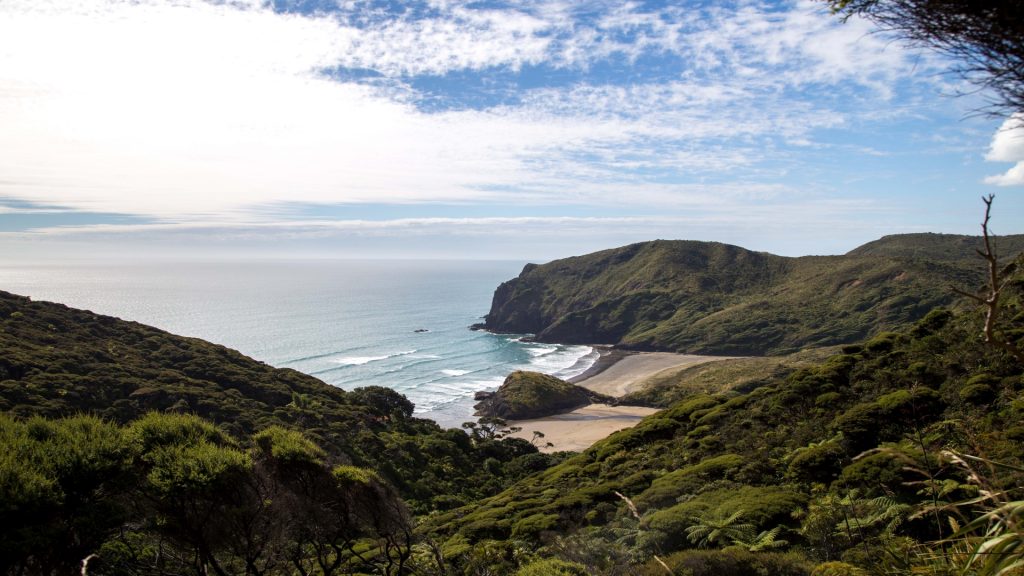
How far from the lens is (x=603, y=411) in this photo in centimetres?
6506

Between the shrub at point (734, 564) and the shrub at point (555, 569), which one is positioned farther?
the shrub at point (555, 569)

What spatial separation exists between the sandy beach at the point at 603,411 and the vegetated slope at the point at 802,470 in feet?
80.4

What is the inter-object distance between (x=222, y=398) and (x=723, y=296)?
11386 centimetres

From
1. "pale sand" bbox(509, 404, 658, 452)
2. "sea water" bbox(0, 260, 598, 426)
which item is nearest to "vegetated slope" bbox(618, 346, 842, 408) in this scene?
"pale sand" bbox(509, 404, 658, 452)

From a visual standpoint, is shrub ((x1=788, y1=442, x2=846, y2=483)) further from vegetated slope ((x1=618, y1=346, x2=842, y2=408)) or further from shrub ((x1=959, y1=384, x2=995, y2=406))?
vegetated slope ((x1=618, y1=346, x2=842, y2=408))

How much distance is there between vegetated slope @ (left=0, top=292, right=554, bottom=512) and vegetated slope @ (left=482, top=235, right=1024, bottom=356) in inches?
2748

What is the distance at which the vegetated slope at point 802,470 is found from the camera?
32.5 feet

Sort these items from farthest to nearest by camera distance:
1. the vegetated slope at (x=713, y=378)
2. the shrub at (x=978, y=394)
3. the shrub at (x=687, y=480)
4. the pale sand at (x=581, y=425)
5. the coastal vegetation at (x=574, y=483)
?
the vegetated slope at (x=713, y=378) < the pale sand at (x=581, y=425) < the shrub at (x=978, y=394) < the shrub at (x=687, y=480) < the coastal vegetation at (x=574, y=483)

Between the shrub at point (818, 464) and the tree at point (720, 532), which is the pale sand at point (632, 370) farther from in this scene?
the tree at point (720, 532)

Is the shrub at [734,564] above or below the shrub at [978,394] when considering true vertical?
below

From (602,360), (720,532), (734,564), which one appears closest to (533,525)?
(720,532)

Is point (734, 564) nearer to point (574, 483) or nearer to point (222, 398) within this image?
point (574, 483)

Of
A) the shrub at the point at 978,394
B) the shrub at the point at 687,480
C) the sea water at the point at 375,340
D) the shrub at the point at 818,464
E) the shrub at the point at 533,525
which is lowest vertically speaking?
the sea water at the point at 375,340

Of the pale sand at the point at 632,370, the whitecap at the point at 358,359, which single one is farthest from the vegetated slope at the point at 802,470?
the whitecap at the point at 358,359
